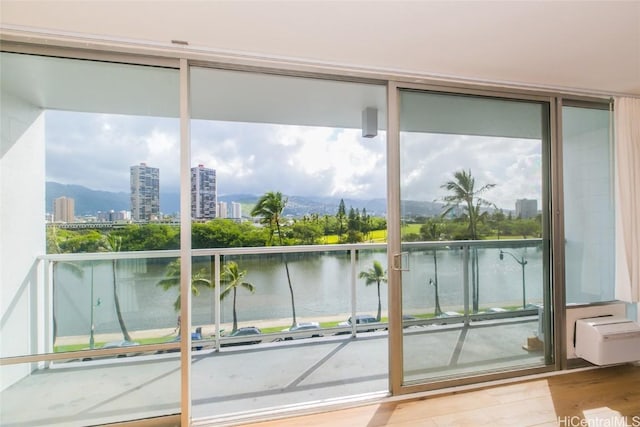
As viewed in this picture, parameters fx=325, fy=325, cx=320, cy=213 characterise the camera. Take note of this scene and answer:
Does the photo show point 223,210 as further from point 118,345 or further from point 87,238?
point 118,345

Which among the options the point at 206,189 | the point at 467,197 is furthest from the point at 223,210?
the point at 467,197

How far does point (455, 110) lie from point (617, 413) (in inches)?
94.5

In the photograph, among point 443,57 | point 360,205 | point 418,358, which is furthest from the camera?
point 360,205

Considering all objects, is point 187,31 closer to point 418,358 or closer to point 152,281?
point 152,281

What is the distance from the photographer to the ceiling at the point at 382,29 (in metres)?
1.70

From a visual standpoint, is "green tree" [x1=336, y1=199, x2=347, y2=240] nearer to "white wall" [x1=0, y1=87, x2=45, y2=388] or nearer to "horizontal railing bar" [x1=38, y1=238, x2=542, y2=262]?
"horizontal railing bar" [x1=38, y1=238, x2=542, y2=262]

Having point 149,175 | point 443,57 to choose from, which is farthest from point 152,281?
point 443,57

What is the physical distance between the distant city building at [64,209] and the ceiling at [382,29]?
98cm

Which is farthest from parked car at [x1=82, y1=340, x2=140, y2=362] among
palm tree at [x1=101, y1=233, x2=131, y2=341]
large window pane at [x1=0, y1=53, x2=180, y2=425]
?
palm tree at [x1=101, y1=233, x2=131, y2=341]

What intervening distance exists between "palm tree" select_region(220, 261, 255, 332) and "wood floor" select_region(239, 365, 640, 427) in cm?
167

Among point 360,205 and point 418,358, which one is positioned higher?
point 360,205

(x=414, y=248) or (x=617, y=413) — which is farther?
(x=414, y=248)

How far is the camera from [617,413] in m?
2.18

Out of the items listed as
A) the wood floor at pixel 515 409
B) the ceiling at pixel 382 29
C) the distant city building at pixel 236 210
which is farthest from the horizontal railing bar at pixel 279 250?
the ceiling at pixel 382 29
